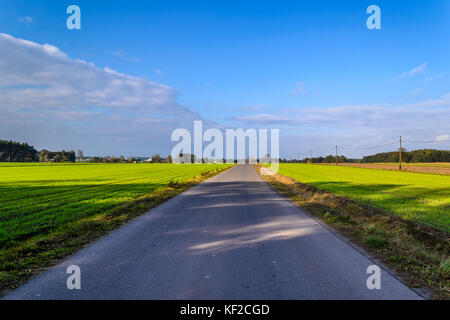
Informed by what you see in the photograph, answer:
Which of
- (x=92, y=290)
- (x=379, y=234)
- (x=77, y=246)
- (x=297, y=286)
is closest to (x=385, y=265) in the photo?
(x=297, y=286)

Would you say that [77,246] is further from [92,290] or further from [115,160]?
[115,160]

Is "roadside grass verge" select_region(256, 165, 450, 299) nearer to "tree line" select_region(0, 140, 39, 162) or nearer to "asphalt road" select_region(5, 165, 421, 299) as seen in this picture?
"asphalt road" select_region(5, 165, 421, 299)

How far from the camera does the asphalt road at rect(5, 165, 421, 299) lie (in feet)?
13.1

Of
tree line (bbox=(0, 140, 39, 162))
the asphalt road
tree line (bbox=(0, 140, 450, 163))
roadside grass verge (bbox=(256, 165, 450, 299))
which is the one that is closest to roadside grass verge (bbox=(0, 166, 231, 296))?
the asphalt road

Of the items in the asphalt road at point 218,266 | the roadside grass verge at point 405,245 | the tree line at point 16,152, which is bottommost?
the roadside grass verge at point 405,245

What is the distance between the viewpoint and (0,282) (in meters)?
4.49

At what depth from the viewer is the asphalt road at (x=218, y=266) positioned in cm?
399

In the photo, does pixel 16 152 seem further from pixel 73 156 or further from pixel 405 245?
pixel 405 245

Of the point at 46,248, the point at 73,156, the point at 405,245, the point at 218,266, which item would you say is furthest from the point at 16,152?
the point at 405,245

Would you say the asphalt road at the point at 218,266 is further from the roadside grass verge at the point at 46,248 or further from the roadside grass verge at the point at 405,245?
the roadside grass verge at the point at 405,245

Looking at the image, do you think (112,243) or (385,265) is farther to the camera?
(112,243)

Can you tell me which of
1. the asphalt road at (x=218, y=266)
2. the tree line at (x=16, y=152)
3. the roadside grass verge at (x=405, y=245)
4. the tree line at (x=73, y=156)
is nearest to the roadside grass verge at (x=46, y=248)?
the asphalt road at (x=218, y=266)

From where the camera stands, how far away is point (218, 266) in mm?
5051
